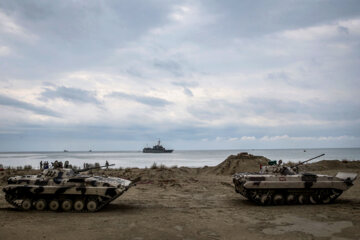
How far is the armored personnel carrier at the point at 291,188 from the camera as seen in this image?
1293cm

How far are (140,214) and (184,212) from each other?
1.61 metres

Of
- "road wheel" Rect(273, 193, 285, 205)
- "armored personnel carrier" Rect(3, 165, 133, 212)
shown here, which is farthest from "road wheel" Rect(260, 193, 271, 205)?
"armored personnel carrier" Rect(3, 165, 133, 212)

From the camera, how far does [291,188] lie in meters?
13.0

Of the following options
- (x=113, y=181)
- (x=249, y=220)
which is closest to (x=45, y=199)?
(x=113, y=181)

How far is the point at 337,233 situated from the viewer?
8383 mm

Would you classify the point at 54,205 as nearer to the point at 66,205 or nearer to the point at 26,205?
the point at 66,205

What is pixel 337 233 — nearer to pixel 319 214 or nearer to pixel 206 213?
pixel 319 214

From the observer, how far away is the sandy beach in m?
8.41

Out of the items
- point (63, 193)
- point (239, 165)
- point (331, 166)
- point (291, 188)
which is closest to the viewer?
point (63, 193)

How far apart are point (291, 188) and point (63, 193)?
9.10 meters

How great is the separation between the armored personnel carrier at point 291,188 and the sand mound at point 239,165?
51.7ft

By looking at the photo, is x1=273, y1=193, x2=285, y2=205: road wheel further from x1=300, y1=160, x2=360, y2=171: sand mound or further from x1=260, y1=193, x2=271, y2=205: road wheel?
x1=300, y1=160, x2=360, y2=171: sand mound

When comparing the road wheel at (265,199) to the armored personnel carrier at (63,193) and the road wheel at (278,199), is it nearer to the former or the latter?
the road wheel at (278,199)

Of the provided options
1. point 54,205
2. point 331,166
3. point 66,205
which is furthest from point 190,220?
point 331,166
